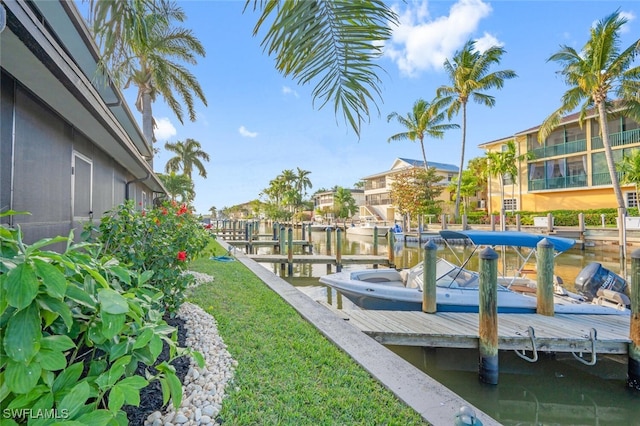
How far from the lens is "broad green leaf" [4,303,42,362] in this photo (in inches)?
49.2

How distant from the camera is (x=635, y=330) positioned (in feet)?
15.8

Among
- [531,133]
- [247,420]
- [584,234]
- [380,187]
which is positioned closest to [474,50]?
[531,133]

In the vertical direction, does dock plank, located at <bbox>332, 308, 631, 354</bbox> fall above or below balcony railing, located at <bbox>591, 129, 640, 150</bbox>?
below

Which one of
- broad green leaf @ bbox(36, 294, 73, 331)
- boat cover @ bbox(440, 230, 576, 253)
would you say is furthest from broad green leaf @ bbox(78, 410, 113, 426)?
boat cover @ bbox(440, 230, 576, 253)

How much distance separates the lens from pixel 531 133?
29938 mm

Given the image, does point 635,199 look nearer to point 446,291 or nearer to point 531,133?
point 531,133

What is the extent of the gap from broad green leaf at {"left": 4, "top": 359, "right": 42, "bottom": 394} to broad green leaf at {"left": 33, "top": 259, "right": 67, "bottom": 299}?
286 mm

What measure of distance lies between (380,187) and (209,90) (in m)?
45.7

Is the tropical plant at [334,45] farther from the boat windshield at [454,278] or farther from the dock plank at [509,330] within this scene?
the boat windshield at [454,278]

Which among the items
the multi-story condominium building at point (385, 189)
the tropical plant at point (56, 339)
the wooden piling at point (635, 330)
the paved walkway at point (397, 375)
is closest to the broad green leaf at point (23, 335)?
the tropical plant at point (56, 339)

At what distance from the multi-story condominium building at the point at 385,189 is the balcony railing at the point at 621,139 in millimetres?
18123

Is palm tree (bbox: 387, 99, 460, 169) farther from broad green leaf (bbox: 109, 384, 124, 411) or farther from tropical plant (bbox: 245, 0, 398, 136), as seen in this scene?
broad green leaf (bbox: 109, 384, 124, 411)

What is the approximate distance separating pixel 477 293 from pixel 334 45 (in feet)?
19.7

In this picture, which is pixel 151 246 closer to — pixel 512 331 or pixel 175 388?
pixel 175 388
